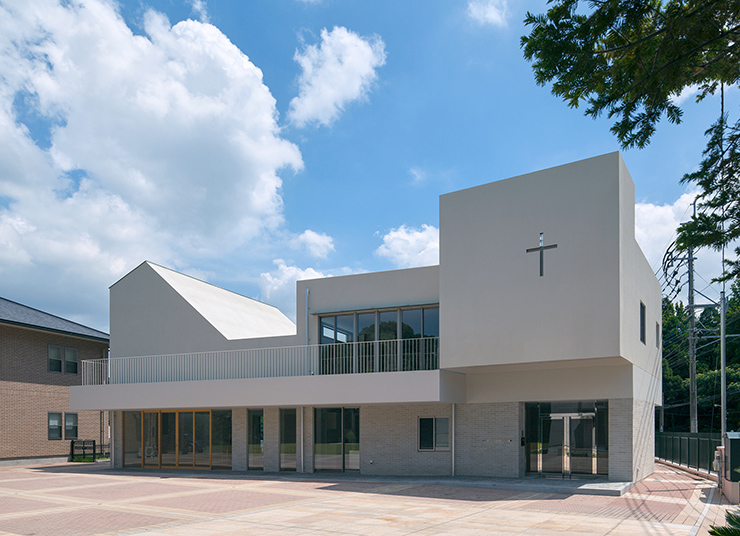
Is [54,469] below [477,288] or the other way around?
below

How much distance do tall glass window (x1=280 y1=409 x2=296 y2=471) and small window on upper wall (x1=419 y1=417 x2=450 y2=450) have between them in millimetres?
4681

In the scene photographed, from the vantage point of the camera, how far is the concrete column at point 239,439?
2259 cm

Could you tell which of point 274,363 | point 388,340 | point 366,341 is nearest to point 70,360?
point 274,363

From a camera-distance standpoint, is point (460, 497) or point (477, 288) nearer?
point (460, 497)

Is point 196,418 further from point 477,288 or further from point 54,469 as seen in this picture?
point 477,288

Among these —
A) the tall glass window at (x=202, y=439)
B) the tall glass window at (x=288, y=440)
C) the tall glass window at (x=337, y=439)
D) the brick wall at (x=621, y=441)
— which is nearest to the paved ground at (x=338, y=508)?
the brick wall at (x=621, y=441)

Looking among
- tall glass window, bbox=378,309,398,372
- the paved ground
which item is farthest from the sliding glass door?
tall glass window, bbox=378,309,398,372

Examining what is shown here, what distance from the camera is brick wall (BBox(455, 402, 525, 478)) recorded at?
1889 centimetres

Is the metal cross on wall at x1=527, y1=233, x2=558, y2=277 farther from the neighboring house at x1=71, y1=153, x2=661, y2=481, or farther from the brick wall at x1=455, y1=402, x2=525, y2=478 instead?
the brick wall at x1=455, y1=402, x2=525, y2=478

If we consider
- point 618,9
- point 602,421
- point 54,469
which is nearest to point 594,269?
point 602,421

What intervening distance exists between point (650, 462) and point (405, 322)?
9.72 metres

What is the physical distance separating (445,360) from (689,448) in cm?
1219

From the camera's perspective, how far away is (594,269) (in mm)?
16062

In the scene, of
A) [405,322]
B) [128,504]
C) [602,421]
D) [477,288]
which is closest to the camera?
[128,504]
